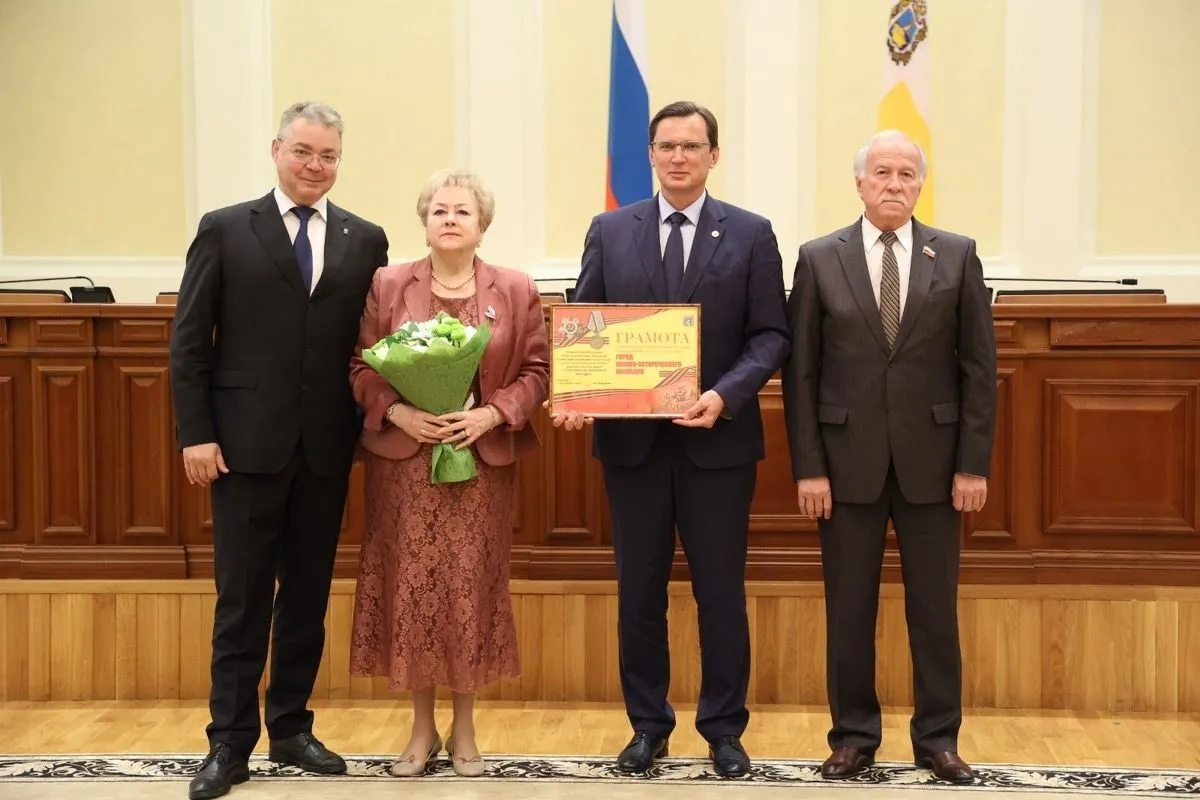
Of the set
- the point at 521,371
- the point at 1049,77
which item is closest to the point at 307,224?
the point at 521,371

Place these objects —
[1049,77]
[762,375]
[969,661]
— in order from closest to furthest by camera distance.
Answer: [762,375], [969,661], [1049,77]

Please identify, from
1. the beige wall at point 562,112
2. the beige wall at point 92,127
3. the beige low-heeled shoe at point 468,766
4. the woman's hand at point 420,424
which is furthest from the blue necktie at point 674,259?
the beige wall at point 92,127

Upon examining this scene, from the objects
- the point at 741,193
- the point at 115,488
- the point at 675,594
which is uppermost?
the point at 741,193

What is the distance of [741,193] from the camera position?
6.15 m

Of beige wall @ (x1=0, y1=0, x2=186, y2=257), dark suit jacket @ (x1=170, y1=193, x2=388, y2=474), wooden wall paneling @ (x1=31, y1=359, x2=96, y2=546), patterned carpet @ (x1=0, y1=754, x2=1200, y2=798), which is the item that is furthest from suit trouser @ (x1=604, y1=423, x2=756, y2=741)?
beige wall @ (x1=0, y1=0, x2=186, y2=257)

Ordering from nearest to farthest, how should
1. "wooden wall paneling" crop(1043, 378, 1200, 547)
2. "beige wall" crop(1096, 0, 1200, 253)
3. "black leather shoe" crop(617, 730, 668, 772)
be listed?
"black leather shoe" crop(617, 730, 668, 772), "wooden wall paneling" crop(1043, 378, 1200, 547), "beige wall" crop(1096, 0, 1200, 253)

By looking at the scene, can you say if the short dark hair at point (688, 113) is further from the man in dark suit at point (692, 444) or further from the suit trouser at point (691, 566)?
the suit trouser at point (691, 566)

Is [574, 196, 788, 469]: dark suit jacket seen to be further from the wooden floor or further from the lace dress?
the wooden floor

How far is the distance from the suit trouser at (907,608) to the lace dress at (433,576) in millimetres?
896

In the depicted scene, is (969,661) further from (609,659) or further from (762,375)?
(762,375)

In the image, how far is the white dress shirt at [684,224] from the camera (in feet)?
11.9

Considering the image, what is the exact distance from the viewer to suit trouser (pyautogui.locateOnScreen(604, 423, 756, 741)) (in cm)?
361

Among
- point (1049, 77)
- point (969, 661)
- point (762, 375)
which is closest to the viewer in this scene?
point (762, 375)

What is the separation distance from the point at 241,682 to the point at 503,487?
84cm
